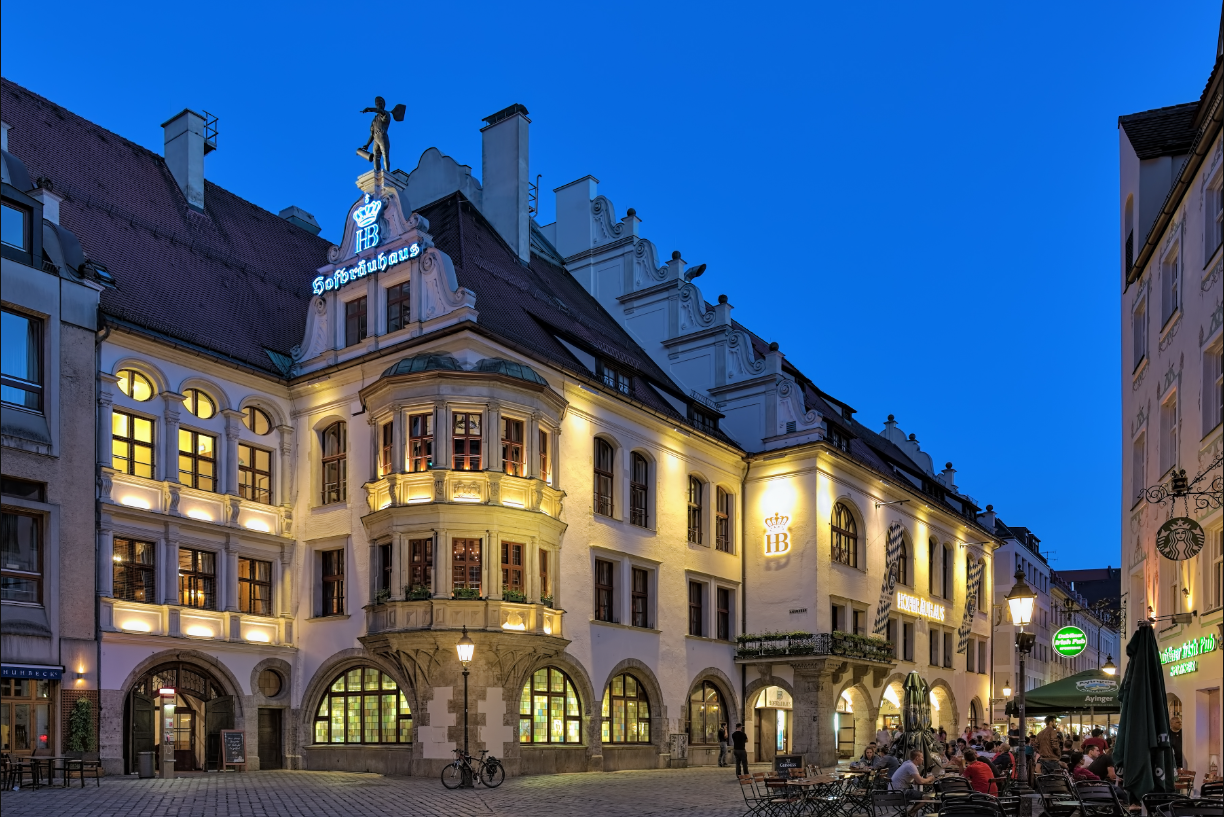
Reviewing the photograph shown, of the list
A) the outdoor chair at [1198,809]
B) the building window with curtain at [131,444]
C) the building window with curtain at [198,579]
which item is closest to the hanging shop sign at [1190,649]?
the outdoor chair at [1198,809]

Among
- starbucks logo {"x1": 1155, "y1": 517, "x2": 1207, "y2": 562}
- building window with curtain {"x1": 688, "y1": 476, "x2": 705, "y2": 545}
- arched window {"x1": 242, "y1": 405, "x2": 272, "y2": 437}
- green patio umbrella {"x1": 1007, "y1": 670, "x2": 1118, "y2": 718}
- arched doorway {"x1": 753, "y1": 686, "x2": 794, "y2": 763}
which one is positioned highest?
arched window {"x1": 242, "y1": 405, "x2": 272, "y2": 437}

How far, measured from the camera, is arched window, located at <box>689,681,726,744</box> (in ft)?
130

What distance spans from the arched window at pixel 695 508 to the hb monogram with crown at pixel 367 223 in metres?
12.6

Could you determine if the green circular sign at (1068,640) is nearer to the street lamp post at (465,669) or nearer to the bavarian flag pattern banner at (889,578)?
the street lamp post at (465,669)

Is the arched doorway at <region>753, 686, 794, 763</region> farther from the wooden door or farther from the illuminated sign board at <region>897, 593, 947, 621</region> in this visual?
the wooden door

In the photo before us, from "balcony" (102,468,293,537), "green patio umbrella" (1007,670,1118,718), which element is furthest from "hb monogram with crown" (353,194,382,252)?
"green patio umbrella" (1007,670,1118,718)

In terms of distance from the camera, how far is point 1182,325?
20844mm

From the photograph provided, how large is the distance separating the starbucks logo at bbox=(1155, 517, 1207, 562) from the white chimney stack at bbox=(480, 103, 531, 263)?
29.4m

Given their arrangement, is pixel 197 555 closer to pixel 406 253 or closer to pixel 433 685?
pixel 433 685

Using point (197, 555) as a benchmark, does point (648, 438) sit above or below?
above

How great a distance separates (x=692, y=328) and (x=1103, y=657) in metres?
76.1

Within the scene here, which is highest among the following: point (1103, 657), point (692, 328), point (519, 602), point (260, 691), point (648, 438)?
point (692, 328)

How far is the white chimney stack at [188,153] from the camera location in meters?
39.0

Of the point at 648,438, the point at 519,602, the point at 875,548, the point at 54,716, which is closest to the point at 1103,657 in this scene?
the point at 875,548
